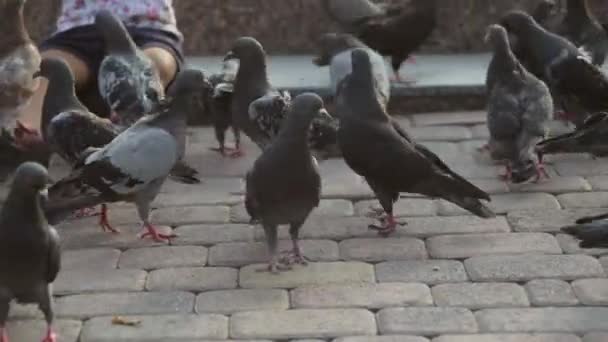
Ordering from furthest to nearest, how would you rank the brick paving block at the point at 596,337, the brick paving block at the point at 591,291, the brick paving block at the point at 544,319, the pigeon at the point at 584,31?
the pigeon at the point at 584,31 < the brick paving block at the point at 591,291 < the brick paving block at the point at 544,319 < the brick paving block at the point at 596,337

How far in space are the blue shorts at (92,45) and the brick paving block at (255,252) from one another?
2.01 metres

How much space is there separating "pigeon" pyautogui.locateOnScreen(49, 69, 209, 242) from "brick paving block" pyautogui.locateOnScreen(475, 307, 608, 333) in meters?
1.77

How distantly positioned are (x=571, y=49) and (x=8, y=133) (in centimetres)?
356

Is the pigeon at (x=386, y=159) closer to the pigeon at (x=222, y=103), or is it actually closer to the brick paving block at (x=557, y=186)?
the brick paving block at (x=557, y=186)

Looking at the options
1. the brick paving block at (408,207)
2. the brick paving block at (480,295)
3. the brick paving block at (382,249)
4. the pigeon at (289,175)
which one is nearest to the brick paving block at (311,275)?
the brick paving block at (382,249)

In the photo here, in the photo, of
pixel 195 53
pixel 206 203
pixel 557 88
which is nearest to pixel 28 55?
pixel 206 203

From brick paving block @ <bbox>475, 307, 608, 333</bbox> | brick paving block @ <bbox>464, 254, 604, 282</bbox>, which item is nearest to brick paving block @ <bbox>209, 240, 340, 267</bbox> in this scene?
brick paving block @ <bbox>464, 254, 604, 282</bbox>

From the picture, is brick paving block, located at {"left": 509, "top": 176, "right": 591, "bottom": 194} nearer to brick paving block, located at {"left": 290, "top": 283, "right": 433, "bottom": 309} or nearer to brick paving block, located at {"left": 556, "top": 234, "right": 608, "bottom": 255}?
brick paving block, located at {"left": 556, "top": 234, "right": 608, "bottom": 255}

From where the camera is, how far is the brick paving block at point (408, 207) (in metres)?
5.39

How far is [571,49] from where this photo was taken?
6.32 meters

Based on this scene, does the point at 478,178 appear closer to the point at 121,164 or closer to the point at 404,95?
the point at 404,95

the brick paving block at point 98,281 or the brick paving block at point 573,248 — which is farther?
the brick paving block at point 573,248

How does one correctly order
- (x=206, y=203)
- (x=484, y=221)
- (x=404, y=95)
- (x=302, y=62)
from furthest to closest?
(x=302, y=62) → (x=404, y=95) → (x=206, y=203) → (x=484, y=221)

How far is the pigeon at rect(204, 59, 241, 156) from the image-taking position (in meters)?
6.21
